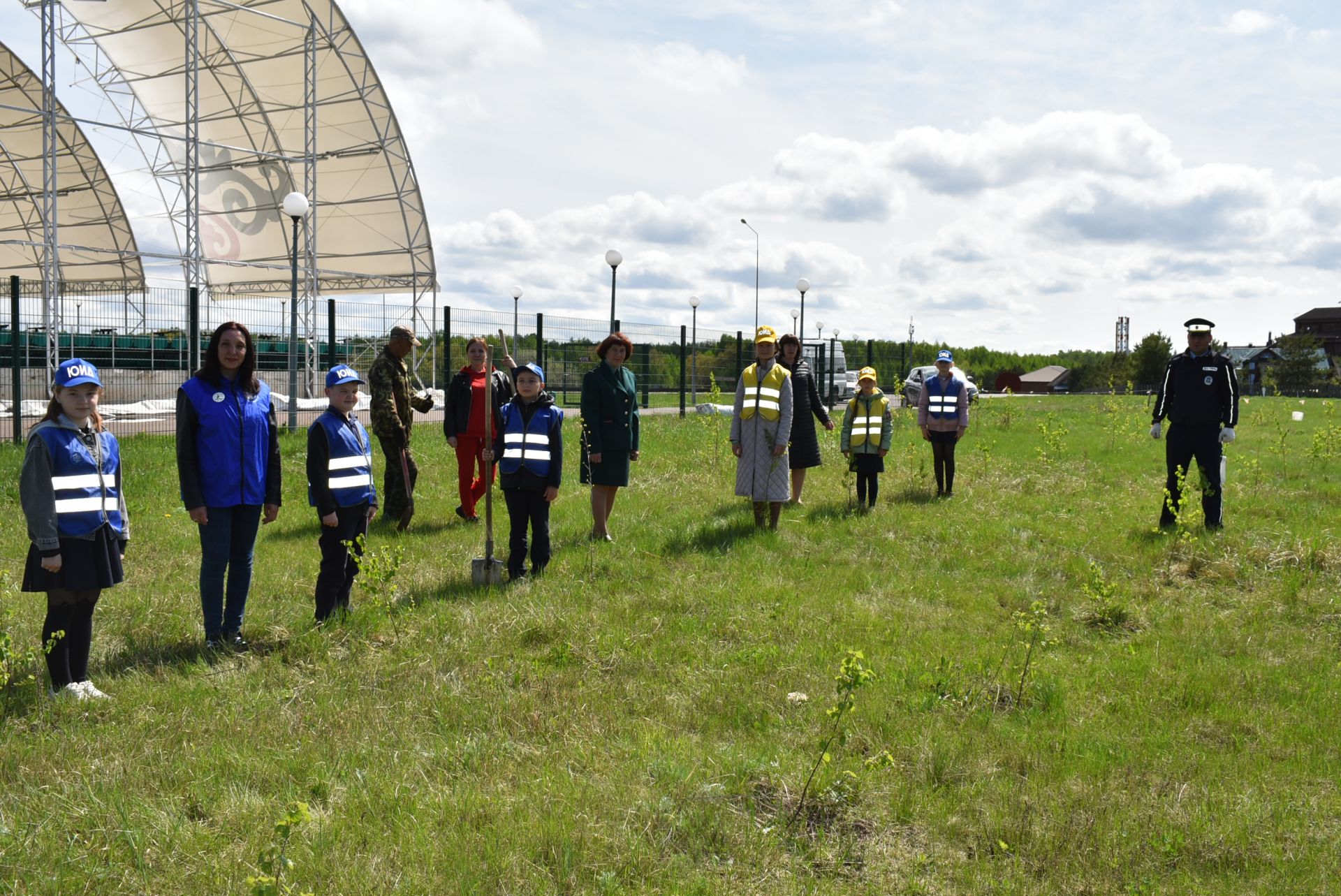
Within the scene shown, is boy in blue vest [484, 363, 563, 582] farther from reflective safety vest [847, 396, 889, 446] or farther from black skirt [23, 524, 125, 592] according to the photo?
reflective safety vest [847, 396, 889, 446]

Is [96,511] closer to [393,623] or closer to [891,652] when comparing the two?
[393,623]

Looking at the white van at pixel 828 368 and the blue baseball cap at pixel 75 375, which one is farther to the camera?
the white van at pixel 828 368

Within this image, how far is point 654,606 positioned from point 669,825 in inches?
116

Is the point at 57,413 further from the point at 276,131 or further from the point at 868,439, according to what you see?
the point at 276,131

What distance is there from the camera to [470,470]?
30.7 ft

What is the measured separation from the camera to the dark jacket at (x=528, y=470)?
7168mm

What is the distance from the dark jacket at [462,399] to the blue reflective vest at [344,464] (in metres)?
2.60

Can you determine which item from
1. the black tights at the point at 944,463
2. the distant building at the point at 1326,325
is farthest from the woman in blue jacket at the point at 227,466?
the distant building at the point at 1326,325

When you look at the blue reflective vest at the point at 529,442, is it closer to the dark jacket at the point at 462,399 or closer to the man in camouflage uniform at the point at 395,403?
the man in camouflage uniform at the point at 395,403

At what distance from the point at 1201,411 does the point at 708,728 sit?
6.91 metres

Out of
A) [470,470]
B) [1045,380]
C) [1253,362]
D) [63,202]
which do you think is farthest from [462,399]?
[1253,362]

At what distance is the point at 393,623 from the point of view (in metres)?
5.91

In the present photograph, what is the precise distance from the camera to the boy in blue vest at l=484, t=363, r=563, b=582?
716 centimetres

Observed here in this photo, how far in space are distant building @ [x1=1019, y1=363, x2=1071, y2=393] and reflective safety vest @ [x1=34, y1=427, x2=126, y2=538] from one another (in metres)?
76.3
